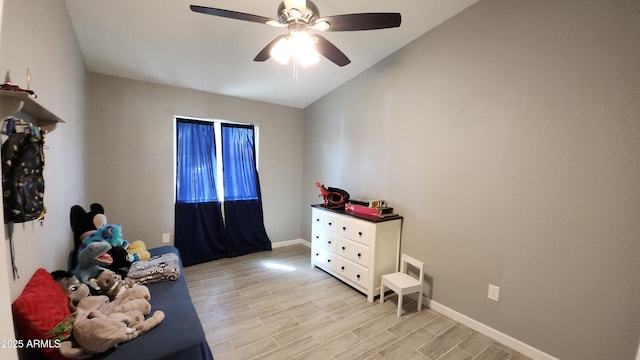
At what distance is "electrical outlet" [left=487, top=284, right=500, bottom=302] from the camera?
201 centimetres

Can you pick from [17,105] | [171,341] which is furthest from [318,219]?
[17,105]

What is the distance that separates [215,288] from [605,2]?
3.94 metres

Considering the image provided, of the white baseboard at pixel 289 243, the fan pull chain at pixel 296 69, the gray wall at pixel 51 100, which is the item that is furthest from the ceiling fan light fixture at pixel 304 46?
the white baseboard at pixel 289 243

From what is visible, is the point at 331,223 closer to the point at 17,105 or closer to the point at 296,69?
the point at 296,69

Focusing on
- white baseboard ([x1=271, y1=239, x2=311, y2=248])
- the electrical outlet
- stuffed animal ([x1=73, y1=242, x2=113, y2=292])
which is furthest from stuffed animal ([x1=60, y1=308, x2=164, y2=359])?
white baseboard ([x1=271, y1=239, x2=311, y2=248])

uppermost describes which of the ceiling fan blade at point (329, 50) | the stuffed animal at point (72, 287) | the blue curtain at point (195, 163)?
the ceiling fan blade at point (329, 50)

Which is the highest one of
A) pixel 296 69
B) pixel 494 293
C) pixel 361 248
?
pixel 296 69

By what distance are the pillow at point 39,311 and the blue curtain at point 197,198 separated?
216 centimetres

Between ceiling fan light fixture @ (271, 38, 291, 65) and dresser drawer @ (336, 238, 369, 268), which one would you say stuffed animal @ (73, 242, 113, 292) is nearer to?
ceiling fan light fixture @ (271, 38, 291, 65)

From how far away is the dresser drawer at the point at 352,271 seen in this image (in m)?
2.61

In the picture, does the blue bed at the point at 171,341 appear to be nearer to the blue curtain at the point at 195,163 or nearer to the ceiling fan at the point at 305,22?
the ceiling fan at the point at 305,22

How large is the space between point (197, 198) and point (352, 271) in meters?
2.34

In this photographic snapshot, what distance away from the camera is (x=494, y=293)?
203cm

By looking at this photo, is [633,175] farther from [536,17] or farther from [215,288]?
[215,288]
